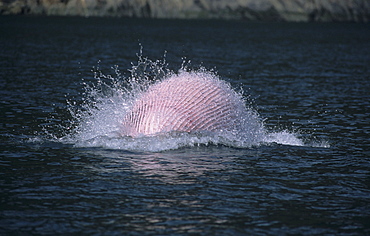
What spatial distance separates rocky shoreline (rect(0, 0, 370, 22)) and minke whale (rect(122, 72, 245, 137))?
127 meters

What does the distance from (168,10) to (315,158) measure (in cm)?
13180

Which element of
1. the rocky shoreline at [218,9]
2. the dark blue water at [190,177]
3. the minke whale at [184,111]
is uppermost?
the rocky shoreline at [218,9]

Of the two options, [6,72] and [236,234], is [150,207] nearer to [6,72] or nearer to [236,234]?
[236,234]

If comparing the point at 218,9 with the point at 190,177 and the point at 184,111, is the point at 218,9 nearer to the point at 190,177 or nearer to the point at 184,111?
the point at 184,111

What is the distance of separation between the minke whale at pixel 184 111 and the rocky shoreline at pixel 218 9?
12711 centimetres

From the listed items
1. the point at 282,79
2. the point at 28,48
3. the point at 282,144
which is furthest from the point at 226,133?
the point at 28,48

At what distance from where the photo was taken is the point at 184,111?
50.8 ft

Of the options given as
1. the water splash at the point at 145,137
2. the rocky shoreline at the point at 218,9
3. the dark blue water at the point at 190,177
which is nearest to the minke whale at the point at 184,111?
the water splash at the point at 145,137

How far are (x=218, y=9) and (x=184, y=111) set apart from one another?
135m

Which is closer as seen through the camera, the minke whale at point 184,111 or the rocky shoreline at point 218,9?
the minke whale at point 184,111

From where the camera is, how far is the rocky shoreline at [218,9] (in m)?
142

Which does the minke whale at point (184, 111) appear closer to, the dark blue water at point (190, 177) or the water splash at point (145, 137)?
the water splash at point (145, 137)

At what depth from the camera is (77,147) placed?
16062 millimetres

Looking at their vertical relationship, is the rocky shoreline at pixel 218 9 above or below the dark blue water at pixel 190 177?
above
